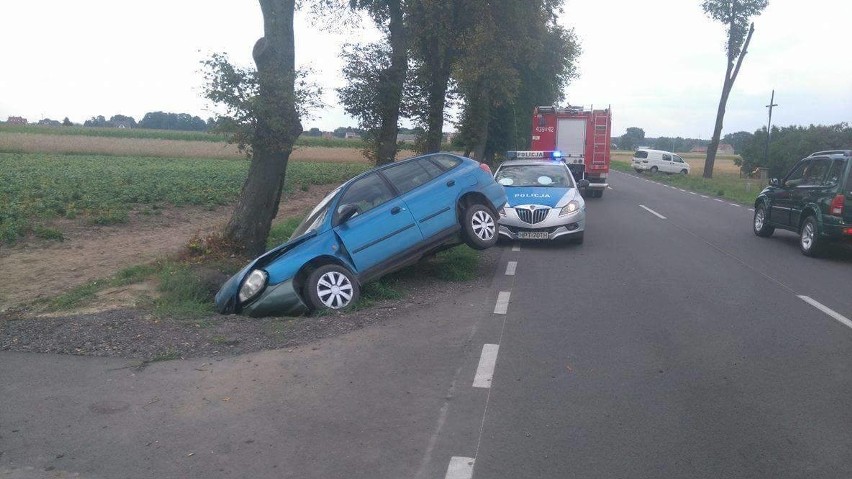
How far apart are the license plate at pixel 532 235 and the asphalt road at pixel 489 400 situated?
14.9 ft

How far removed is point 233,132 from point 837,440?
31.2ft

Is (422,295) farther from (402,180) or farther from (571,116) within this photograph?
(571,116)

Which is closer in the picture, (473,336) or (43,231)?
(473,336)

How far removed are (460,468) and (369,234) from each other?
17.0ft

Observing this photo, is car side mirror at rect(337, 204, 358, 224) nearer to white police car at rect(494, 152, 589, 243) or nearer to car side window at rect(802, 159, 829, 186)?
white police car at rect(494, 152, 589, 243)

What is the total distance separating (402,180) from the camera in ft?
34.5

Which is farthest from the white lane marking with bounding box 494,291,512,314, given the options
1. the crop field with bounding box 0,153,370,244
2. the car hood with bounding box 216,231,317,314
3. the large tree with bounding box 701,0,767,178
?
the large tree with bounding box 701,0,767,178

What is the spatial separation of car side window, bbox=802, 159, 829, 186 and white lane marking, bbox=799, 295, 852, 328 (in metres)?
5.15

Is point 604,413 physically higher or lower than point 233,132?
lower

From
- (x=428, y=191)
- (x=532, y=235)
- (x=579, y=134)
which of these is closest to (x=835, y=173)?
(x=532, y=235)

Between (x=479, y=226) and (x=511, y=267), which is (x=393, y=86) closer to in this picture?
(x=511, y=267)

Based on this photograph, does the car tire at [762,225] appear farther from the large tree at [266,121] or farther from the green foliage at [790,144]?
the green foliage at [790,144]

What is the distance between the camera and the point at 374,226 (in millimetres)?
9711

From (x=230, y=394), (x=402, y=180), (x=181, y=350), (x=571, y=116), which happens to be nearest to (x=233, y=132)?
(x=402, y=180)
